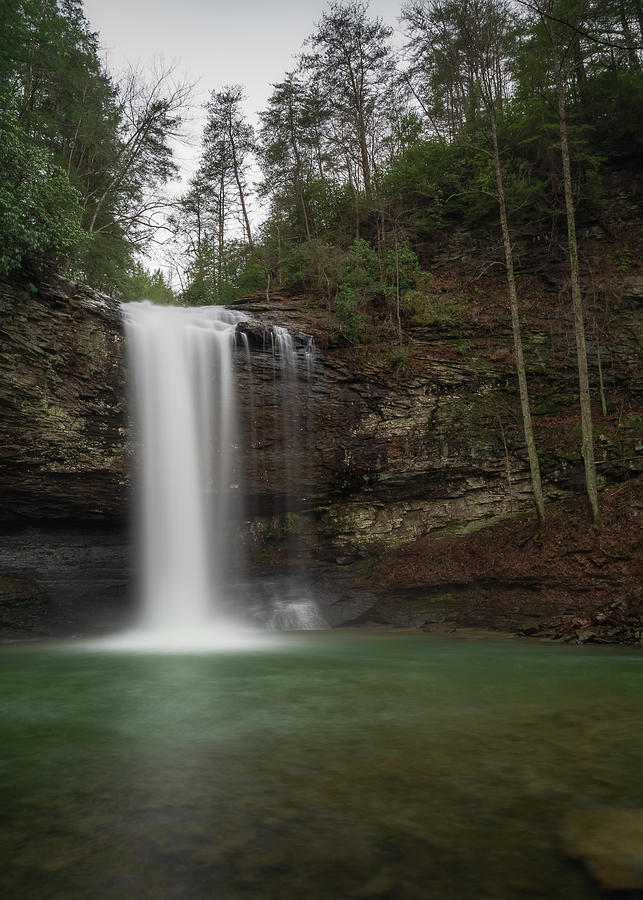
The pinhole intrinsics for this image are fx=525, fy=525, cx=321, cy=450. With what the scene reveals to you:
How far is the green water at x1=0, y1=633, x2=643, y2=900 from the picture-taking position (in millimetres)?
2182

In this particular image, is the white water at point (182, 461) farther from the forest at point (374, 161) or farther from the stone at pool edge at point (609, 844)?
the stone at pool edge at point (609, 844)

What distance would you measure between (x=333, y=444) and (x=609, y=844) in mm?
12282

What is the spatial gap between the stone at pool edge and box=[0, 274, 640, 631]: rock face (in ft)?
33.9

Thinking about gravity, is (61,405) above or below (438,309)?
below

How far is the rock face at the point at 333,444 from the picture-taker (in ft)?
40.7

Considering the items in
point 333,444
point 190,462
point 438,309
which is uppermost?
point 438,309

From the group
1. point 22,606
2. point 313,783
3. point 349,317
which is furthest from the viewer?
point 349,317

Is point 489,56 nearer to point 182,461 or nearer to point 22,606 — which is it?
point 182,461

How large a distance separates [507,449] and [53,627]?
485 inches

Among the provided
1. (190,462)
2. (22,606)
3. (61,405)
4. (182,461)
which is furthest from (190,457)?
(22,606)

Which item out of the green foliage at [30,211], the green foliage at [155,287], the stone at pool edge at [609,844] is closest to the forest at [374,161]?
the green foliage at [30,211]

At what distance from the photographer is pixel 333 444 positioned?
14.5m

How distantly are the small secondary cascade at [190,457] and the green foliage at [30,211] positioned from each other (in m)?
2.18

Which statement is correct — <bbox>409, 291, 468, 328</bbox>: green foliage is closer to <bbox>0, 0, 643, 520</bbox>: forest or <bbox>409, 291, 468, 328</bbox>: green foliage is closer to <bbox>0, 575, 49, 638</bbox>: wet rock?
<bbox>0, 0, 643, 520</bbox>: forest
